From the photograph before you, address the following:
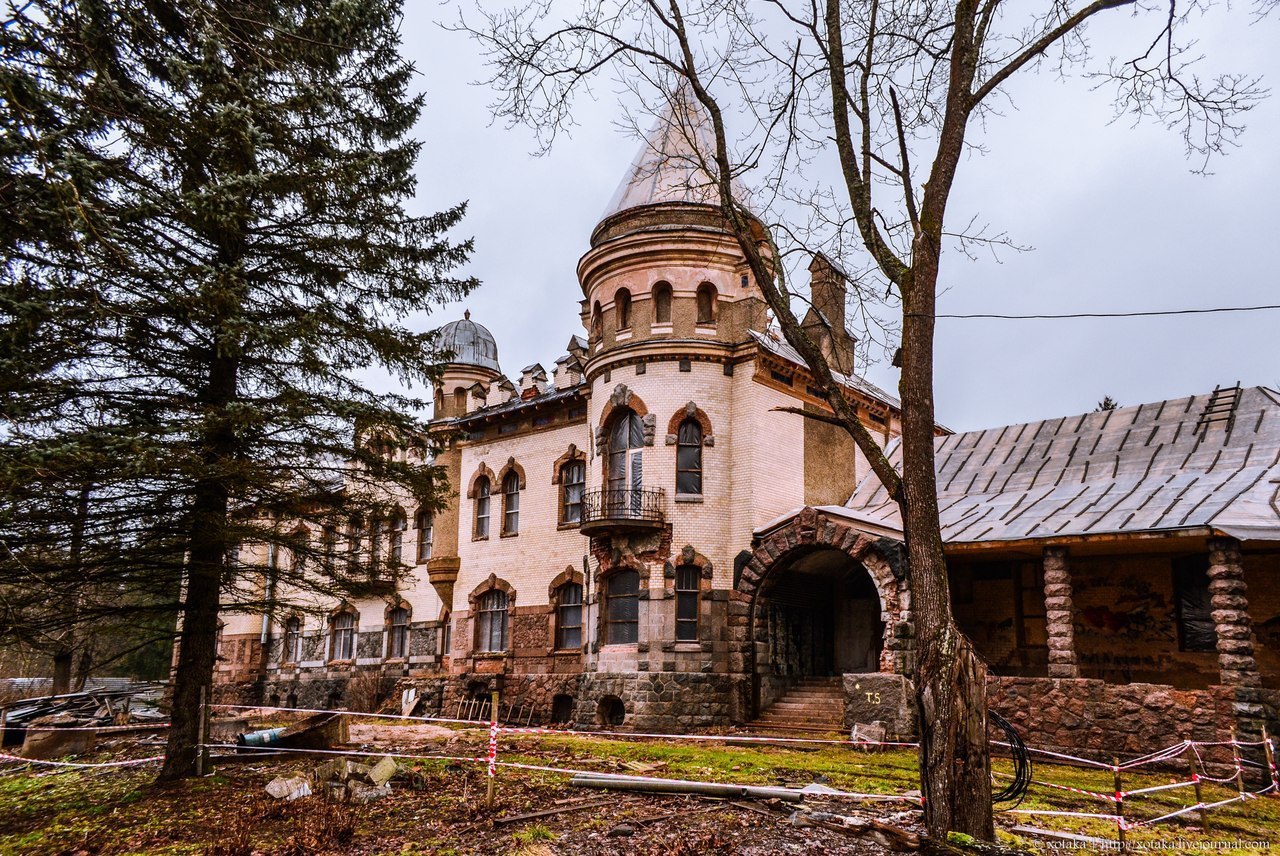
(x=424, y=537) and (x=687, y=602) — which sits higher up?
(x=424, y=537)

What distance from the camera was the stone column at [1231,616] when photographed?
14.0 m

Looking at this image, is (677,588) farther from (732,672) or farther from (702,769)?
(702,769)

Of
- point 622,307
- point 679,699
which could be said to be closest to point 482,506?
point 622,307

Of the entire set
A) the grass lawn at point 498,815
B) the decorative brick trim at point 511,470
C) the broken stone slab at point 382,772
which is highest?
the decorative brick trim at point 511,470

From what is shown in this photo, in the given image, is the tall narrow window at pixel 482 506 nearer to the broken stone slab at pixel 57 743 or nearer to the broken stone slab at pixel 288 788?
the broken stone slab at pixel 57 743

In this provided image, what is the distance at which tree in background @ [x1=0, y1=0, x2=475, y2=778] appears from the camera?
9.48 metres

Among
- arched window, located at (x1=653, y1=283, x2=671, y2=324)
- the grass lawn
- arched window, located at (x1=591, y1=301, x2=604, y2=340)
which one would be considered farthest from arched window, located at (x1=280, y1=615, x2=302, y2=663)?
the grass lawn

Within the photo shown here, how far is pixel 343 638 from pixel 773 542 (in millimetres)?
18645

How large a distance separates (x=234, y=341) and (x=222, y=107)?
2.74 metres

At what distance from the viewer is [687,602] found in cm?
2097

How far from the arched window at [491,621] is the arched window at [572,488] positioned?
3.30m

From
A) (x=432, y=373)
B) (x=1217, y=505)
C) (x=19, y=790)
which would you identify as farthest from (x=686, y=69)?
(x=19, y=790)

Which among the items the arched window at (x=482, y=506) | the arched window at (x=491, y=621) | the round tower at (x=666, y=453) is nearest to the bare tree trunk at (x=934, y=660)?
the round tower at (x=666, y=453)

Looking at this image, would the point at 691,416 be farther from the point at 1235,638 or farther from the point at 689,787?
the point at 689,787
